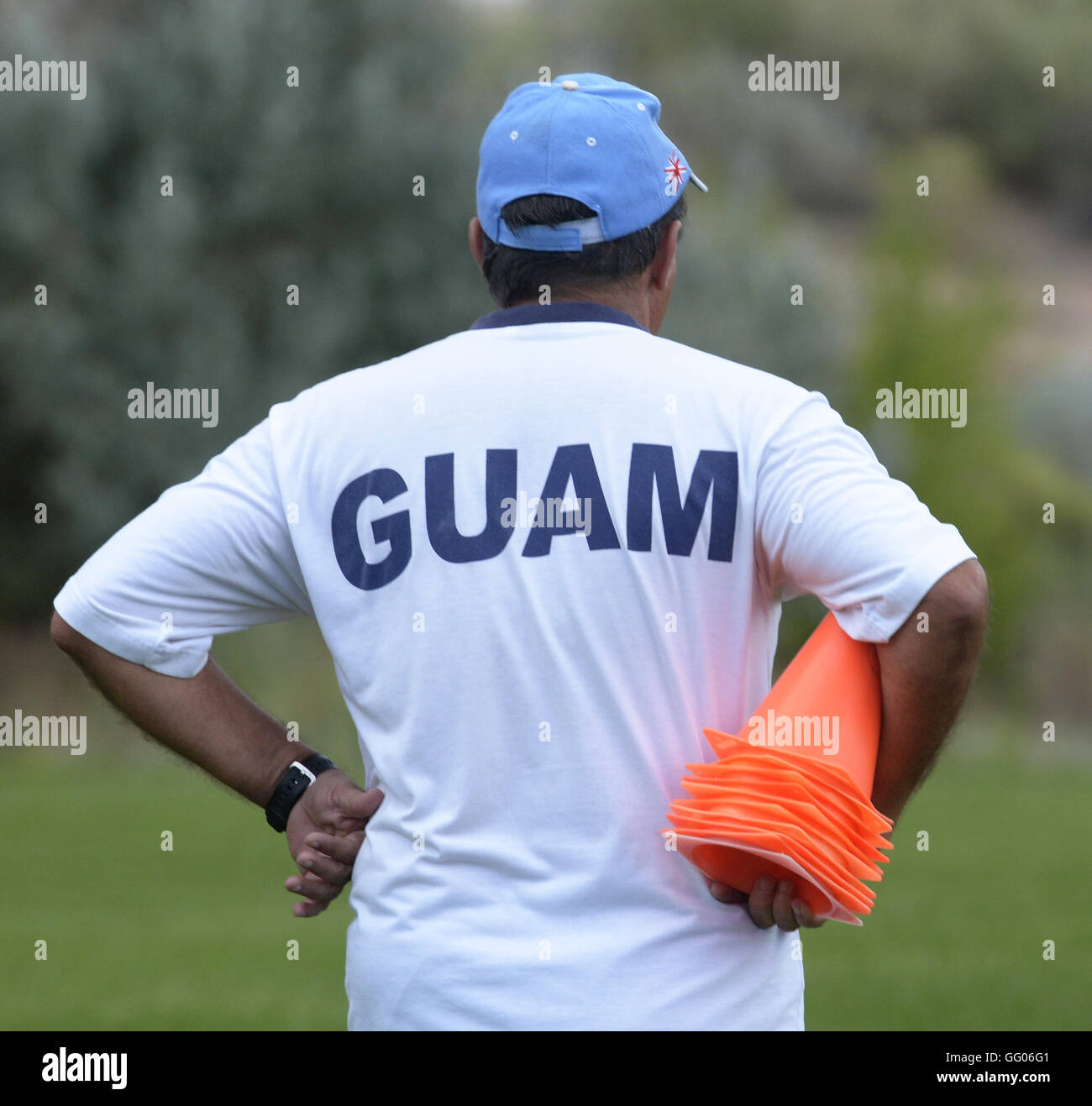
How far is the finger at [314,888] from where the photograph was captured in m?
2.21

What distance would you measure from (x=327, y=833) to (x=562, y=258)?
2.83 ft

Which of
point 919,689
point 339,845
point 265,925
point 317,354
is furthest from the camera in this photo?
point 317,354

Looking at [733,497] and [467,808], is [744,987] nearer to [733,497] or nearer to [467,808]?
[467,808]

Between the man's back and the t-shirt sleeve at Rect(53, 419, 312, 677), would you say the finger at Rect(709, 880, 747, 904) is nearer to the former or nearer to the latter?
the man's back

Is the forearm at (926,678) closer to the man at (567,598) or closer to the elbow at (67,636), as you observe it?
the man at (567,598)

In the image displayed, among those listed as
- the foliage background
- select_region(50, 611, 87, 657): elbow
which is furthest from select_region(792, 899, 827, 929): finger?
the foliage background

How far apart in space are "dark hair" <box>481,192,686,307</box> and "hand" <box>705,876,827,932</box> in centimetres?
80

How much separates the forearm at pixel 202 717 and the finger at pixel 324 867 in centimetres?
14

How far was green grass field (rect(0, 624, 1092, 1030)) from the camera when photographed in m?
6.31

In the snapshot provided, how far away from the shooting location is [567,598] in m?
1.89

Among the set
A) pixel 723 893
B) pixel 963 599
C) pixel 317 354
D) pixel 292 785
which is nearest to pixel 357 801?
pixel 292 785

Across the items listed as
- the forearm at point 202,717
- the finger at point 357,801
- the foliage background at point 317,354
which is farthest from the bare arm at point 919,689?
the foliage background at point 317,354

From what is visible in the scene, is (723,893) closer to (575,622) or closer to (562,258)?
(575,622)
